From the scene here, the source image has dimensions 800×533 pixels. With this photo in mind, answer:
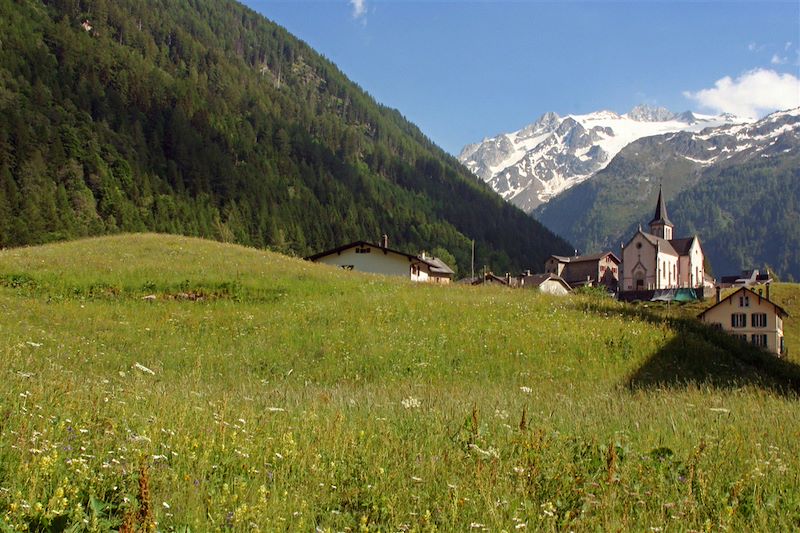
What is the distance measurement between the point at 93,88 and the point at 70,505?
618ft

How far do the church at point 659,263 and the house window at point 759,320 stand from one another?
62781 millimetres

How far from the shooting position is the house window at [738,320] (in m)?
73.8

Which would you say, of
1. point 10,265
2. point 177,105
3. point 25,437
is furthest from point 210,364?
point 177,105

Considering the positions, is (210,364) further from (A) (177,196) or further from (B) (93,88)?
(B) (93,88)

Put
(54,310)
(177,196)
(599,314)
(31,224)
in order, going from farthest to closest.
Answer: (177,196) → (31,224) → (599,314) → (54,310)

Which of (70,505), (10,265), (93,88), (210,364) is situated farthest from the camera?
(93,88)

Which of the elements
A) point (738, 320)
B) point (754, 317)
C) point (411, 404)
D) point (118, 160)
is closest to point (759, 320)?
point (754, 317)

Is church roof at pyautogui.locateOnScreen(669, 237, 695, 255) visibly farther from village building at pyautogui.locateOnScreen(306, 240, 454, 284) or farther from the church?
village building at pyautogui.locateOnScreen(306, 240, 454, 284)

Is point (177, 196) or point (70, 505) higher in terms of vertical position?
point (177, 196)

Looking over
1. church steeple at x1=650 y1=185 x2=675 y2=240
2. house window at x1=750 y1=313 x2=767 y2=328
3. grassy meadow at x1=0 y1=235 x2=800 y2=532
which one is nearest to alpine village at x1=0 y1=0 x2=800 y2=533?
grassy meadow at x1=0 y1=235 x2=800 y2=532

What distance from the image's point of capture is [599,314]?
24.5 m

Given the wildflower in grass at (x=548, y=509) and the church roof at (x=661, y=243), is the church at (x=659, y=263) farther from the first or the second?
the wildflower in grass at (x=548, y=509)

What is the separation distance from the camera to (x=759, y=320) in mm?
72312

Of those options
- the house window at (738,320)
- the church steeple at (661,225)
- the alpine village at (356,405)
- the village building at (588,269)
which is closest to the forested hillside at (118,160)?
the village building at (588,269)
